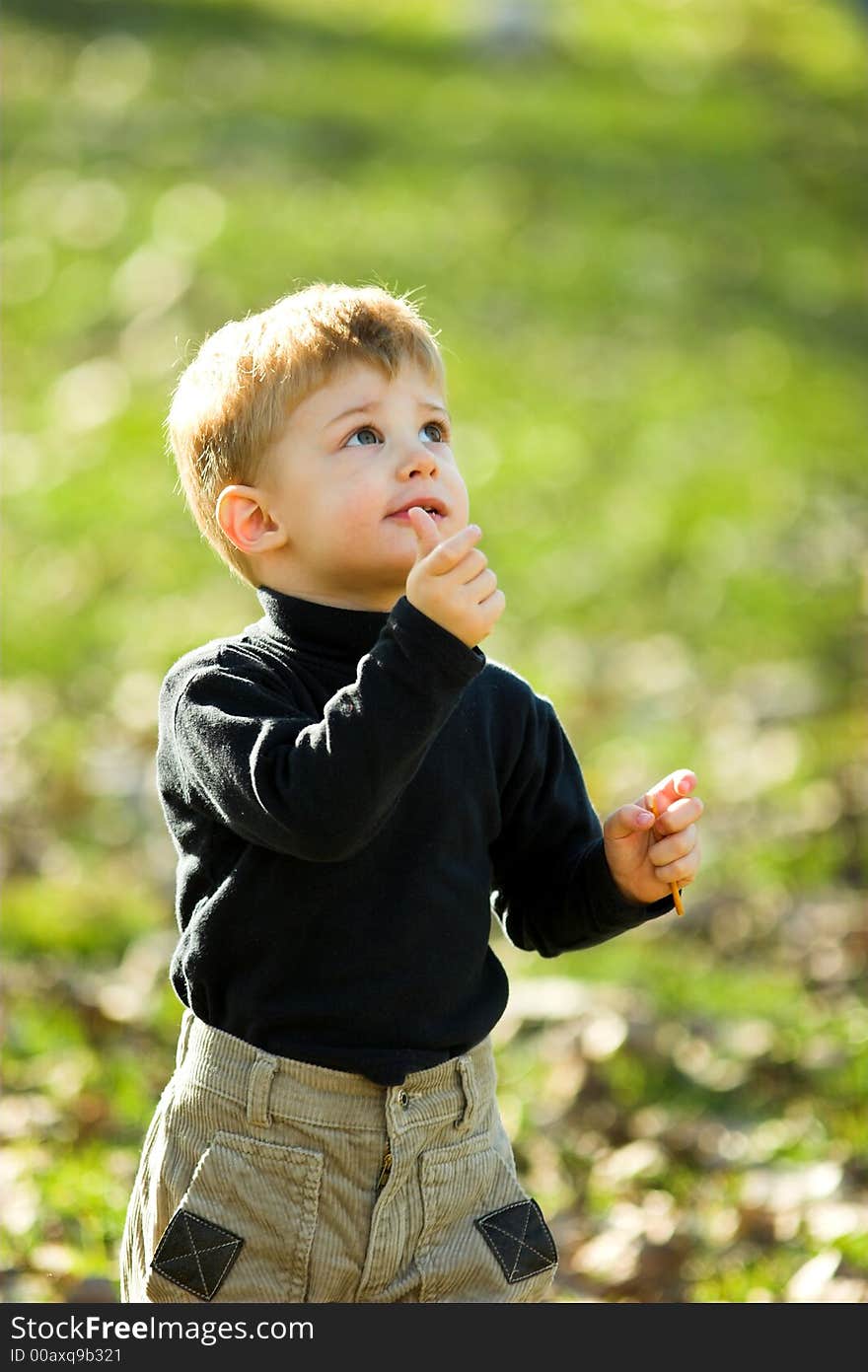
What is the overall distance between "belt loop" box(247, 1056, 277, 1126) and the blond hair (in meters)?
0.72

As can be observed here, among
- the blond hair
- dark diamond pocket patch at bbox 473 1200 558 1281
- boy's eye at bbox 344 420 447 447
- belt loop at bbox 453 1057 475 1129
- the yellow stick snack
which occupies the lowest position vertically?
dark diamond pocket patch at bbox 473 1200 558 1281

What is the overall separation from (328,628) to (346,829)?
0.39m

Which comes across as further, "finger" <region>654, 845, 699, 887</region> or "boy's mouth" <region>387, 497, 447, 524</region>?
"finger" <region>654, 845, 699, 887</region>

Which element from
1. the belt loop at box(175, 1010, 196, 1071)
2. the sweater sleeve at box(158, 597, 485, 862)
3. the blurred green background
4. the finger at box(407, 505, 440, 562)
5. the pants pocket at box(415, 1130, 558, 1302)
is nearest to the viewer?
the sweater sleeve at box(158, 597, 485, 862)

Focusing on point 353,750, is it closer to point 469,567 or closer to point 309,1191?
point 469,567

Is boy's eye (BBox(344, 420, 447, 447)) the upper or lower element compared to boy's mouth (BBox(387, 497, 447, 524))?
upper

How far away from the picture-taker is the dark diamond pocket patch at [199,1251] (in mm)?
2477

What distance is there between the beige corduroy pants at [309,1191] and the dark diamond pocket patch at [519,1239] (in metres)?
0.02

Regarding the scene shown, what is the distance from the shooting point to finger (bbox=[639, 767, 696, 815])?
2635mm

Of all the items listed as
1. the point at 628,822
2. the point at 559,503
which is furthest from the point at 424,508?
the point at 559,503

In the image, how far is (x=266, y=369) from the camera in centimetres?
258

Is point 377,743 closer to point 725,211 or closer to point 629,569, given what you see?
point 629,569

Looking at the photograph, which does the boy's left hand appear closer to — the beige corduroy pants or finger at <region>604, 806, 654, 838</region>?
finger at <region>604, 806, 654, 838</region>

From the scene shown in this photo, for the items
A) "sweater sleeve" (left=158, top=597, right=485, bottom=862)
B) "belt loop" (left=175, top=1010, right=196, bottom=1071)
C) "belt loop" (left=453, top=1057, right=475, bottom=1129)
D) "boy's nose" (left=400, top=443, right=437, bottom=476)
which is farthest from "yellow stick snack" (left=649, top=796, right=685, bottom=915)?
"belt loop" (left=175, top=1010, right=196, bottom=1071)
